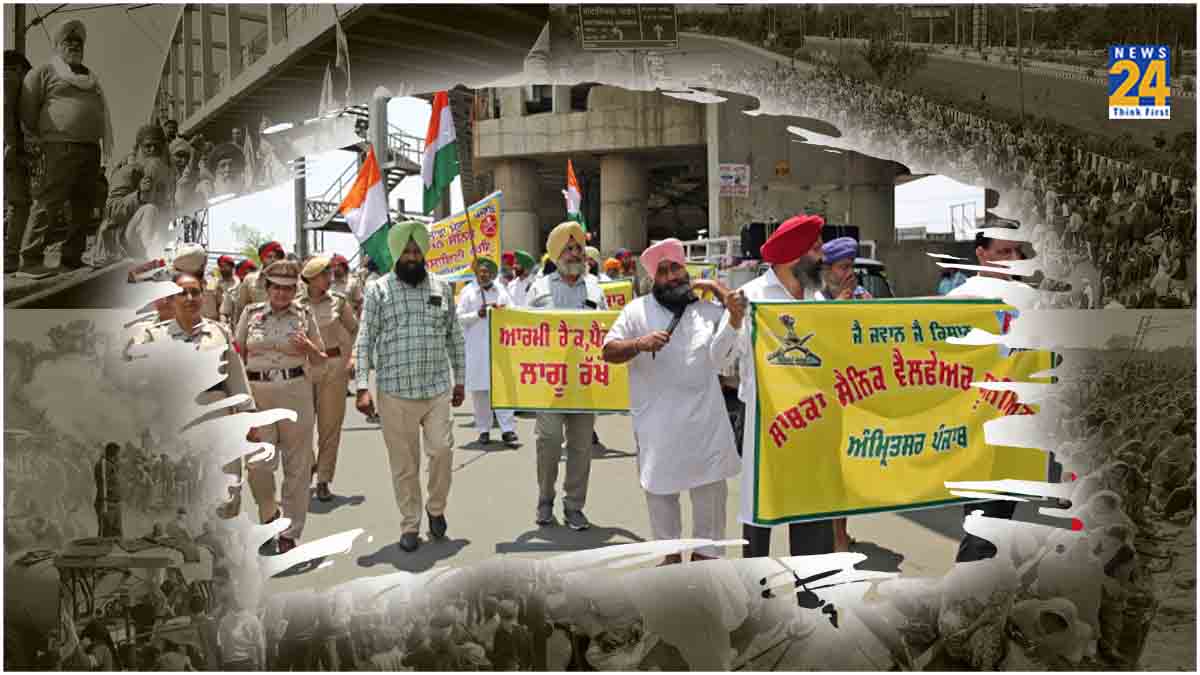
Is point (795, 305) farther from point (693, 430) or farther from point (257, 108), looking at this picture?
point (257, 108)

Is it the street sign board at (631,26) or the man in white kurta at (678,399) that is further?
the man in white kurta at (678,399)

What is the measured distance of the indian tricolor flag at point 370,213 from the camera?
6000 mm

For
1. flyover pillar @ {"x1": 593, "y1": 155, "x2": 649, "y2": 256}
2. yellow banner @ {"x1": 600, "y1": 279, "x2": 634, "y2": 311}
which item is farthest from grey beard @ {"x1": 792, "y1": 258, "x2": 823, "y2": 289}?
flyover pillar @ {"x1": 593, "y1": 155, "x2": 649, "y2": 256}

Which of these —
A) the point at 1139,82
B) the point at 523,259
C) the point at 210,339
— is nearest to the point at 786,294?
the point at 1139,82

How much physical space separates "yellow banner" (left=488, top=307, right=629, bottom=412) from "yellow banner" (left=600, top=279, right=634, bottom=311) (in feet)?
9.09

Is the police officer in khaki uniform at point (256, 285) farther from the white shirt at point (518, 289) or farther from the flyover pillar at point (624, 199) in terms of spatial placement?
the flyover pillar at point (624, 199)

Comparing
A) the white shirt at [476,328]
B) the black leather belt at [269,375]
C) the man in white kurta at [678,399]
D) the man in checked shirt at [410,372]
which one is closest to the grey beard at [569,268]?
the man in checked shirt at [410,372]

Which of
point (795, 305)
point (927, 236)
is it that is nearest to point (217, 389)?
point (795, 305)

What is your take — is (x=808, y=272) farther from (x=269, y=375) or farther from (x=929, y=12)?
(x=269, y=375)

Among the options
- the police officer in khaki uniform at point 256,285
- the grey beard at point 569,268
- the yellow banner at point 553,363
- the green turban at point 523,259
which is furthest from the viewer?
the green turban at point 523,259

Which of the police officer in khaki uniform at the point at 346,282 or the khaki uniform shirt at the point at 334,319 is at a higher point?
the police officer in khaki uniform at the point at 346,282

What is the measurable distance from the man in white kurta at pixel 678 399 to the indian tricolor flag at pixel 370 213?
2022mm

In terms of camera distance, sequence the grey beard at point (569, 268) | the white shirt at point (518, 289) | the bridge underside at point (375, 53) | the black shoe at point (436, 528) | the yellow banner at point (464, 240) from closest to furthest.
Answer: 1. the bridge underside at point (375, 53)
2. the black shoe at point (436, 528)
3. the grey beard at point (569, 268)
4. the yellow banner at point (464, 240)
5. the white shirt at point (518, 289)

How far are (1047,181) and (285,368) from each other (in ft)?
13.2
